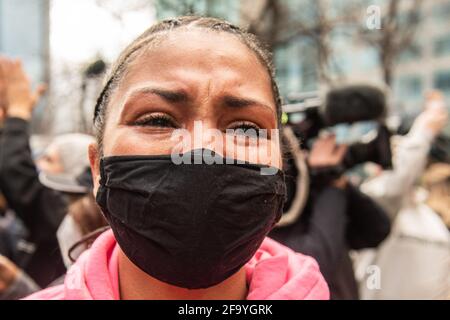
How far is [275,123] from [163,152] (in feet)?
0.91

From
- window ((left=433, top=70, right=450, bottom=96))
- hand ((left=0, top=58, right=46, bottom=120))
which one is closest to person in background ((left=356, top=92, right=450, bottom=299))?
hand ((left=0, top=58, right=46, bottom=120))

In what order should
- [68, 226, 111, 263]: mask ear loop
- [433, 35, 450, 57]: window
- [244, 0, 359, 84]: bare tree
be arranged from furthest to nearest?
1. [433, 35, 450, 57]: window
2. [244, 0, 359, 84]: bare tree
3. [68, 226, 111, 263]: mask ear loop

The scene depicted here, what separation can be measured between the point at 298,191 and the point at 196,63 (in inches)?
38.5

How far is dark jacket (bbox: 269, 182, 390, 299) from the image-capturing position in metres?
1.78

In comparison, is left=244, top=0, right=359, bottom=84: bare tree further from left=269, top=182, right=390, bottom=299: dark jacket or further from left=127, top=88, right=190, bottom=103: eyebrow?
left=127, top=88, right=190, bottom=103: eyebrow

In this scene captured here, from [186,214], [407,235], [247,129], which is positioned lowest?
[407,235]

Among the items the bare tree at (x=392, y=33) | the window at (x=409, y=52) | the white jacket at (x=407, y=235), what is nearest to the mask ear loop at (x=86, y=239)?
the white jacket at (x=407, y=235)

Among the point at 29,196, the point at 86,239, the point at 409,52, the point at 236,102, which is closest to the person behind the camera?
the point at 236,102

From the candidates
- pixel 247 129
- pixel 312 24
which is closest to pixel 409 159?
pixel 247 129

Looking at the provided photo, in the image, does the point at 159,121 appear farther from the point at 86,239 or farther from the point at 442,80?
the point at 442,80

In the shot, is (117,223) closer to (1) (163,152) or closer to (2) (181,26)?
(1) (163,152)

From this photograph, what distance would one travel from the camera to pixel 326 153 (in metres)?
2.15

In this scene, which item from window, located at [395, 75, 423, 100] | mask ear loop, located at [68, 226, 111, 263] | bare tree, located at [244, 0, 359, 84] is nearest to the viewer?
mask ear loop, located at [68, 226, 111, 263]

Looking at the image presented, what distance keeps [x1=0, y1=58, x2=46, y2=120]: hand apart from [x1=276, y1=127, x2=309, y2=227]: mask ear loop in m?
1.05
